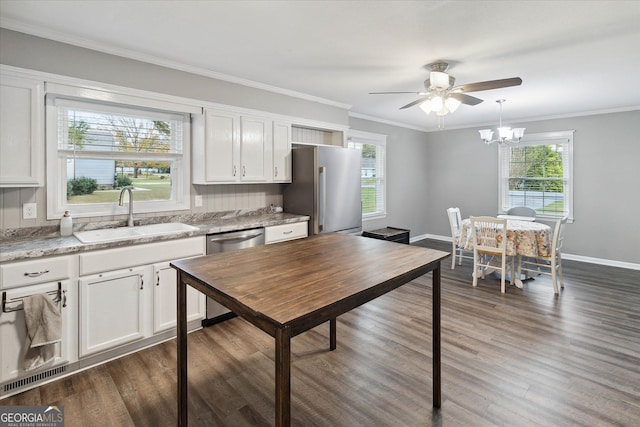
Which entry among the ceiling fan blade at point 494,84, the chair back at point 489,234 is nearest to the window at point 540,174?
the chair back at point 489,234

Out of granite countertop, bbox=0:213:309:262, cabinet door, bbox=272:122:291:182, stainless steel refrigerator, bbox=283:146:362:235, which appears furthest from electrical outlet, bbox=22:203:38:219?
stainless steel refrigerator, bbox=283:146:362:235

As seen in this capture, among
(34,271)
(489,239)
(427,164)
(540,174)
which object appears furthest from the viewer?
(427,164)

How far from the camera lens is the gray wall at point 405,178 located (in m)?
6.25

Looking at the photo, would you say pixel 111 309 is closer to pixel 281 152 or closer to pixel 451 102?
pixel 281 152

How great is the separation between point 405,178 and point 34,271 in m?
5.90

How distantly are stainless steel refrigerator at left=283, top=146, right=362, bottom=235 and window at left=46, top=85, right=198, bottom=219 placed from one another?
4.10ft

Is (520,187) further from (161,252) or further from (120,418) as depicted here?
(120,418)

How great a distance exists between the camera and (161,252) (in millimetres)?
2713

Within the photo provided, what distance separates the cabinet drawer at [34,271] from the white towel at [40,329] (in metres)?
0.11

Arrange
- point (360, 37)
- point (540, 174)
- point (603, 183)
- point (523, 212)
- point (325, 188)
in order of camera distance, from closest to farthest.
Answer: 1. point (360, 37)
2. point (325, 188)
3. point (603, 183)
4. point (523, 212)
5. point (540, 174)

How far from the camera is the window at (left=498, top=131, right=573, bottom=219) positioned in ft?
18.5

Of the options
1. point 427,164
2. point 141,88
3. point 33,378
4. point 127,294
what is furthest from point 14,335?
point 427,164

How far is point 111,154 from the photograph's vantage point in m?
3.02

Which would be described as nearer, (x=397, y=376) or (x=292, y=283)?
(x=292, y=283)
